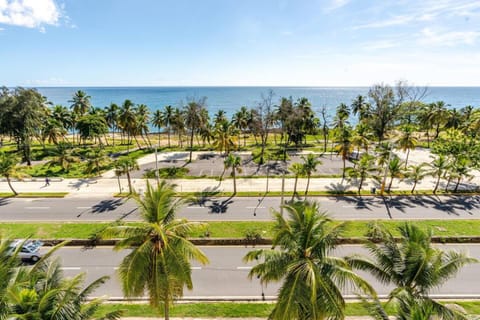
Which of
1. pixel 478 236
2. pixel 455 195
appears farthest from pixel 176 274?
pixel 455 195

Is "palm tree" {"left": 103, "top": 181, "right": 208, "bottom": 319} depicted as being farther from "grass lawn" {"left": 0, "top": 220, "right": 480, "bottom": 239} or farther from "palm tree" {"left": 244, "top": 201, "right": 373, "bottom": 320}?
"grass lawn" {"left": 0, "top": 220, "right": 480, "bottom": 239}

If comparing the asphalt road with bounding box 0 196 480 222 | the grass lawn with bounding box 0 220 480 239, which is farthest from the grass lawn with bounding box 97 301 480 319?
the asphalt road with bounding box 0 196 480 222

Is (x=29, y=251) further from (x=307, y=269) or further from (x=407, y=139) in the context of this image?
(x=407, y=139)

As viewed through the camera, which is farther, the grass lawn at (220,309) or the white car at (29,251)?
the white car at (29,251)

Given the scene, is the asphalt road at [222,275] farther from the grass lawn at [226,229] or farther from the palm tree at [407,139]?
the palm tree at [407,139]

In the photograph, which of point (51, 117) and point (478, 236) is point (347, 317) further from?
point (51, 117)

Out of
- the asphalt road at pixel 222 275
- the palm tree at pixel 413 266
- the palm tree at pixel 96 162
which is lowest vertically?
the asphalt road at pixel 222 275

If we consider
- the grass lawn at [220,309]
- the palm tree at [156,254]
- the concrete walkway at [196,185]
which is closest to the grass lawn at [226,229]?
the grass lawn at [220,309]
